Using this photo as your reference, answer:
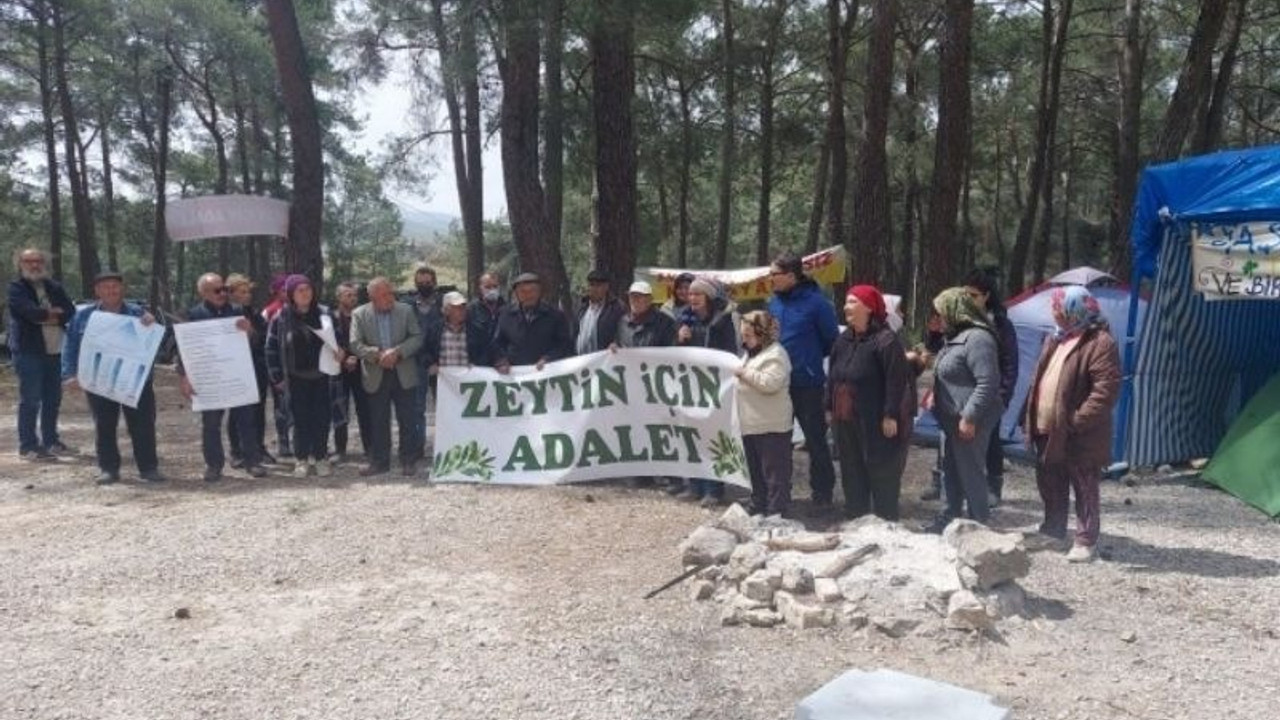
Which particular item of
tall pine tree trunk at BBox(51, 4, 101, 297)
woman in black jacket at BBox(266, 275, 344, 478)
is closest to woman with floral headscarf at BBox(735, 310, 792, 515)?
woman in black jacket at BBox(266, 275, 344, 478)

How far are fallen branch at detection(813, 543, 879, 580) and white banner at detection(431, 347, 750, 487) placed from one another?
1823 millimetres

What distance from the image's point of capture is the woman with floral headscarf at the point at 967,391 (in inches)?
242

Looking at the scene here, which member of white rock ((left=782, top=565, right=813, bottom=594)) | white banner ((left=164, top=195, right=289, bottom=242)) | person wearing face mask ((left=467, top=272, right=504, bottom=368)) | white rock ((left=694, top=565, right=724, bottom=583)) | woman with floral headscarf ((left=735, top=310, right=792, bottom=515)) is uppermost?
white banner ((left=164, top=195, right=289, bottom=242))

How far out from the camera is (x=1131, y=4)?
1964 cm

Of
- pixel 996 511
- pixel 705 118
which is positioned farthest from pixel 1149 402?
pixel 705 118

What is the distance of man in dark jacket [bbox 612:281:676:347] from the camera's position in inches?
307

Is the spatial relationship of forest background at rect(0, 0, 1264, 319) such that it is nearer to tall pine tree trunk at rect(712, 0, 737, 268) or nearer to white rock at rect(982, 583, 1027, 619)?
tall pine tree trunk at rect(712, 0, 737, 268)

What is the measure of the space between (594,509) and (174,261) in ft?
145

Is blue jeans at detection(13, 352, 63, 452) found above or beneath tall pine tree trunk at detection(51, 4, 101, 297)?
beneath

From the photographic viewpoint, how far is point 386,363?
27.0ft

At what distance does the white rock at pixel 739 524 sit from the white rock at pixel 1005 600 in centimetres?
137

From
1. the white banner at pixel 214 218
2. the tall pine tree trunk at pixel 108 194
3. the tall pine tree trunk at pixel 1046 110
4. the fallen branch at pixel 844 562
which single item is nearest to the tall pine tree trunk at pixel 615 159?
the white banner at pixel 214 218

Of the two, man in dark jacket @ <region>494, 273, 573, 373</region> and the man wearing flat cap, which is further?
man in dark jacket @ <region>494, 273, 573, 373</region>

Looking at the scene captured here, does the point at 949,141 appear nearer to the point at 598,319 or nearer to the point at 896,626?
the point at 598,319
